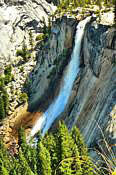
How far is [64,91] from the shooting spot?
205 feet

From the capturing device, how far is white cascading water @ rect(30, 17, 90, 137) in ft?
196

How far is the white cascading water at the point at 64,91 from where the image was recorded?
59.8m

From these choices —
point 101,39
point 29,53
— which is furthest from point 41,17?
point 101,39

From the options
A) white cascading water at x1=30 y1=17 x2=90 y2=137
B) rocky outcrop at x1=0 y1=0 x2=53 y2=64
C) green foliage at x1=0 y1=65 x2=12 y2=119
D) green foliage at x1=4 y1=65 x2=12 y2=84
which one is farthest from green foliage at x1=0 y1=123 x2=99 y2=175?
rocky outcrop at x1=0 y1=0 x2=53 y2=64

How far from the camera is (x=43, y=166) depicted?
117 feet

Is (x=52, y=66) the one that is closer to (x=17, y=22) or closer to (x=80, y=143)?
(x=17, y=22)

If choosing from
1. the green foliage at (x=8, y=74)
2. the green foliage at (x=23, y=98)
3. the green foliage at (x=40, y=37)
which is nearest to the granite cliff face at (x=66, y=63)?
the green foliage at (x=23, y=98)

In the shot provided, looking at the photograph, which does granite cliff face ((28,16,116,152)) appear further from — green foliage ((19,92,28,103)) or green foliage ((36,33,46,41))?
green foliage ((36,33,46,41))

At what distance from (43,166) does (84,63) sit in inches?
1131

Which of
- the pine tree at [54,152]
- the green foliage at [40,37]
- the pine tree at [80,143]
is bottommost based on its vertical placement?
the pine tree at [54,152]

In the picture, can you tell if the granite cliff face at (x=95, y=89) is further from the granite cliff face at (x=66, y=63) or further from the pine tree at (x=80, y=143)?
the pine tree at (x=80, y=143)

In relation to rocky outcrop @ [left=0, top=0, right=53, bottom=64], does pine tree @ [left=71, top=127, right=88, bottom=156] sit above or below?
below

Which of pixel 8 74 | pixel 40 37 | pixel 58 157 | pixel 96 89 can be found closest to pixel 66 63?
pixel 96 89

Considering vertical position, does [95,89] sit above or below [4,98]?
above
